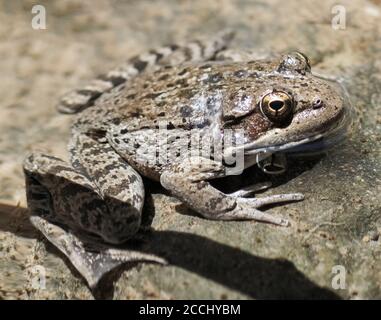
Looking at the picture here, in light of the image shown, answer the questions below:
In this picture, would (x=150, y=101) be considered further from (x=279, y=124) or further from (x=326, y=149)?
(x=326, y=149)

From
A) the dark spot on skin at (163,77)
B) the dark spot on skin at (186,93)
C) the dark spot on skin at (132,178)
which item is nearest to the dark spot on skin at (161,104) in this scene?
the dark spot on skin at (186,93)

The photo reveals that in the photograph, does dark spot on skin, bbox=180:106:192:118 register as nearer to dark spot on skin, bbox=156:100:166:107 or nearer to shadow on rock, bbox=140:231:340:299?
dark spot on skin, bbox=156:100:166:107

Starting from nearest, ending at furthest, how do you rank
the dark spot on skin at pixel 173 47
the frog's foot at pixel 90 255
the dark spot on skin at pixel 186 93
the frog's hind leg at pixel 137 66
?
the frog's foot at pixel 90 255 → the dark spot on skin at pixel 186 93 → the frog's hind leg at pixel 137 66 → the dark spot on skin at pixel 173 47

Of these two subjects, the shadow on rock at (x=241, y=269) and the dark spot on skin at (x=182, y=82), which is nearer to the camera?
the shadow on rock at (x=241, y=269)

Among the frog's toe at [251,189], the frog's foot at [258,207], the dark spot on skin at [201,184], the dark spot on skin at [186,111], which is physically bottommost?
the frog's foot at [258,207]

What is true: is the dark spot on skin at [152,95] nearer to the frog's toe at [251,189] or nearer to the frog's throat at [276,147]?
the frog's throat at [276,147]

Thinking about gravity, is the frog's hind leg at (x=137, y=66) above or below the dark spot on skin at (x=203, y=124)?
above

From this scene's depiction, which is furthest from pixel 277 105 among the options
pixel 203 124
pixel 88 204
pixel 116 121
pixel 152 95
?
pixel 88 204
